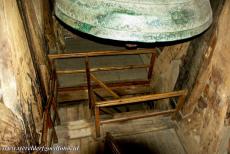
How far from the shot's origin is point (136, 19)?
0.76 meters

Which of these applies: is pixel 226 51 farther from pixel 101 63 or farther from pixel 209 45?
pixel 101 63

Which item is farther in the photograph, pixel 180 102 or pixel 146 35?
pixel 180 102

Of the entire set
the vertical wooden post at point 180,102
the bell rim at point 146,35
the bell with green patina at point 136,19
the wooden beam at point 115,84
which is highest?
the bell with green patina at point 136,19

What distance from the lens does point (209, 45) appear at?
8.63 feet

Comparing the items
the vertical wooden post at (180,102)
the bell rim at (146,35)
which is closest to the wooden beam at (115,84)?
the vertical wooden post at (180,102)

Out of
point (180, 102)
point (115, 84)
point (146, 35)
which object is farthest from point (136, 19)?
point (115, 84)

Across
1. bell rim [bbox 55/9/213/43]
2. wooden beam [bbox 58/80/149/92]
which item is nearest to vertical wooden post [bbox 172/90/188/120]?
wooden beam [bbox 58/80/149/92]

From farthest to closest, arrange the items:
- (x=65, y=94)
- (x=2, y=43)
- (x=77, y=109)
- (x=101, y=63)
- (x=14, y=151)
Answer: (x=101, y=63) < (x=77, y=109) < (x=65, y=94) < (x=14, y=151) < (x=2, y=43)

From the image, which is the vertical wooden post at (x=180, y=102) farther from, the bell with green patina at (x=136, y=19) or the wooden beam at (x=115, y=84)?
the bell with green patina at (x=136, y=19)

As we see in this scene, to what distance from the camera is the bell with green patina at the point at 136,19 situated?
76cm

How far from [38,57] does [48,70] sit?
1.74 ft

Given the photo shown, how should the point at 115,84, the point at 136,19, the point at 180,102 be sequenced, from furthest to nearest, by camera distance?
the point at 115,84
the point at 180,102
the point at 136,19

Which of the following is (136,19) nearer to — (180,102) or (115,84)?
(180,102)

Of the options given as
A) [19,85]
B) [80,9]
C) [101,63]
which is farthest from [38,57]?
[80,9]
